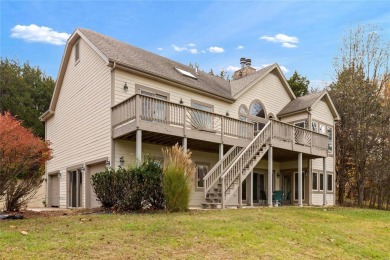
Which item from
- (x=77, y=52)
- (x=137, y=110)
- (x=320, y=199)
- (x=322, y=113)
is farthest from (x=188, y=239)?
(x=322, y=113)

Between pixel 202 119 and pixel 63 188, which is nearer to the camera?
pixel 202 119

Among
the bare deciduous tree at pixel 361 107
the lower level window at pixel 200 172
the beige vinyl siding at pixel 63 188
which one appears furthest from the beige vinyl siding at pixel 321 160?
the beige vinyl siding at pixel 63 188

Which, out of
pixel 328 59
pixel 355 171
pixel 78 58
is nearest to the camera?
pixel 78 58

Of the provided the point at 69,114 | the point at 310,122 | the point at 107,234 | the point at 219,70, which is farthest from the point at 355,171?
the point at 219,70

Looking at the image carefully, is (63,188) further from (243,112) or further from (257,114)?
(257,114)

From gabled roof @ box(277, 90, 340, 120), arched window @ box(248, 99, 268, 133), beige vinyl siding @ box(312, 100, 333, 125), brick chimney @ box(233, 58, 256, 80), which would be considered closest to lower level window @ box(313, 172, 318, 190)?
beige vinyl siding @ box(312, 100, 333, 125)

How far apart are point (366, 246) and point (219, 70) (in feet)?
137

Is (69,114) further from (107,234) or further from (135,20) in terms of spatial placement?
(107,234)

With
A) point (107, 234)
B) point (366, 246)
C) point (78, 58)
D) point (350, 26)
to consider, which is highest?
point (350, 26)

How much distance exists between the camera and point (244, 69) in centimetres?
2447

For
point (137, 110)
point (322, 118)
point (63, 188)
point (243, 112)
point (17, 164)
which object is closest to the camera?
point (17, 164)

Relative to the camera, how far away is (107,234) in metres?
6.73

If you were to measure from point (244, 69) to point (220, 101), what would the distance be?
21.6 feet

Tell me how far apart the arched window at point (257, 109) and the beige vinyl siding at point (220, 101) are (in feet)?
0.89
